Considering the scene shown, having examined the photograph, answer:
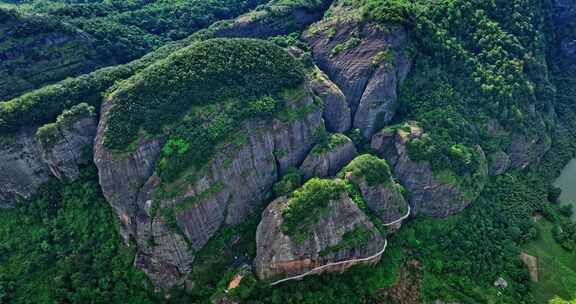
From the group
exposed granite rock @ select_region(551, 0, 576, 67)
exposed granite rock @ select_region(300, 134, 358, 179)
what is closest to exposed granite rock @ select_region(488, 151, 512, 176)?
exposed granite rock @ select_region(300, 134, 358, 179)

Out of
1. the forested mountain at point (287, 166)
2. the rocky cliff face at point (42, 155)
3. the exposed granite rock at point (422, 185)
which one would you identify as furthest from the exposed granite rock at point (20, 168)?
the exposed granite rock at point (422, 185)

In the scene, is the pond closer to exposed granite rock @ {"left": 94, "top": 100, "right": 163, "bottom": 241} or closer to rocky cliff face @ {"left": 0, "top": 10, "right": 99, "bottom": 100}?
exposed granite rock @ {"left": 94, "top": 100, "right": 163, "bottom": 241}

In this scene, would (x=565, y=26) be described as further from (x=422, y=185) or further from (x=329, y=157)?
(x=329, y=157)

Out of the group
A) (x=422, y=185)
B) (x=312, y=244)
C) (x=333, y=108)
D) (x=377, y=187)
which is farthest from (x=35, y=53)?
(x=422, y=185)

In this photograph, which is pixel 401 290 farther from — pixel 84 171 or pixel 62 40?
pixel 62 40

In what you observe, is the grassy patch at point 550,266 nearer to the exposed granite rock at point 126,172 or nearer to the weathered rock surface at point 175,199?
the weathered rock surface at point 175,199

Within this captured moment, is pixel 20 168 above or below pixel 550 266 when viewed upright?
above
